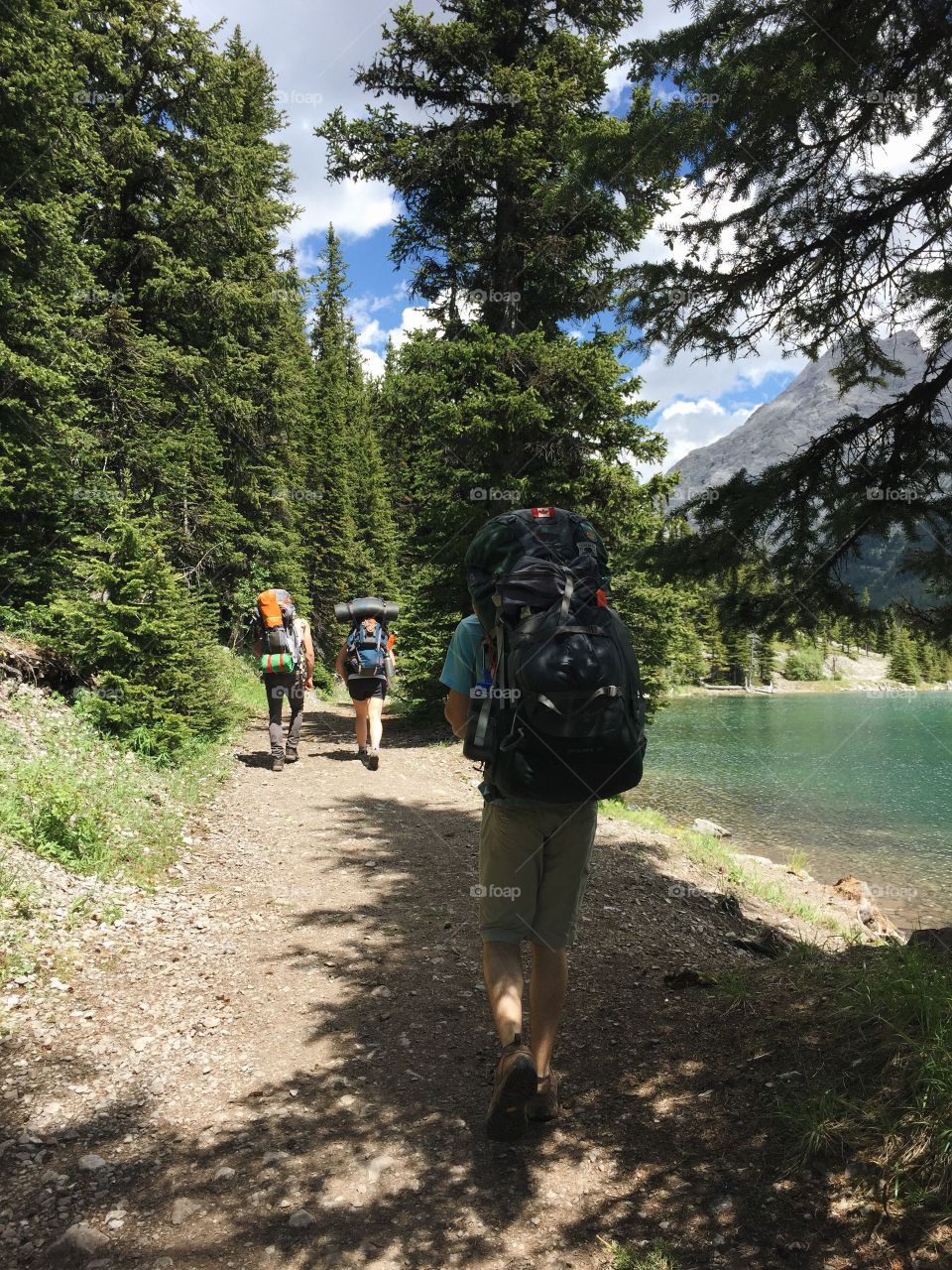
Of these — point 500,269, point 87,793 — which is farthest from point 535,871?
point 500,269

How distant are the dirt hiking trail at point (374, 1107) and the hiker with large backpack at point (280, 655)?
166 inches

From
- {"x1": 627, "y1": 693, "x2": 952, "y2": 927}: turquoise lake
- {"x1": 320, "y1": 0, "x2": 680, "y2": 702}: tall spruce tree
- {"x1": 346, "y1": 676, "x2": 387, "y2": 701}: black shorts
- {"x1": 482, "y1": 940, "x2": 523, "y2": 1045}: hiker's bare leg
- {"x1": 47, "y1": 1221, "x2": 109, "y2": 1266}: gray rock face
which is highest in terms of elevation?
{"x1": 320, "y1": 0, "x2": 680, "y2": 702}: tall spruce tree

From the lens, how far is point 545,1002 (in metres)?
2.94

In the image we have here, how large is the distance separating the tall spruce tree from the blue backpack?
168 inches

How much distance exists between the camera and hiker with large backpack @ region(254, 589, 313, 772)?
938 centimetres

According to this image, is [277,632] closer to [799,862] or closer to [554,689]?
[554,689]

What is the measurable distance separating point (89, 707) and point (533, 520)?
6.58 meters

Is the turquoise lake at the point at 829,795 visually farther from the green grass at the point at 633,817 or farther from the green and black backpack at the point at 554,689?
the green and black backpack at the point at 554,689

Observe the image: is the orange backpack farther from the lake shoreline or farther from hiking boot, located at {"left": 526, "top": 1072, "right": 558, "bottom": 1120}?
the lake shoreline

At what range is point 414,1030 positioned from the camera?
3.75 m

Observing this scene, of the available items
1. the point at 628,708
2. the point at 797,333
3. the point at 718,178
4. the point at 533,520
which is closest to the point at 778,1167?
the point at 628,708

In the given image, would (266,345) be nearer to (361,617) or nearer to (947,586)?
(361,617)

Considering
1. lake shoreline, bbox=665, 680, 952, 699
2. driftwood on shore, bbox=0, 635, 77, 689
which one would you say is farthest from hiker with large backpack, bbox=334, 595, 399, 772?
lake shoreline, bbox=665, 680, 952, 699

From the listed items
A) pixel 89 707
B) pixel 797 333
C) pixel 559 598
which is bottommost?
pixel 89 707
